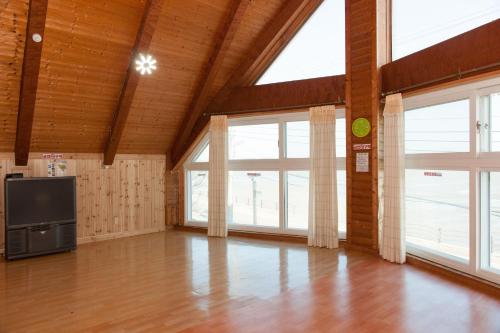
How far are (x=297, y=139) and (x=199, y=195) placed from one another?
8.21 ft

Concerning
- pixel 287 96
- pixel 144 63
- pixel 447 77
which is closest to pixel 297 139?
pixel 287 96

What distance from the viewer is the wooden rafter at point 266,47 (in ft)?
19.4

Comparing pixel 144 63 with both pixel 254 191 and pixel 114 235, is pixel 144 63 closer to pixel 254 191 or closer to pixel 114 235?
pixel 254 191

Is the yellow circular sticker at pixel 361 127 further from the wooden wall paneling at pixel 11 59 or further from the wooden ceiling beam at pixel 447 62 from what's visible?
the wooden wall paneling at pixel 11 59

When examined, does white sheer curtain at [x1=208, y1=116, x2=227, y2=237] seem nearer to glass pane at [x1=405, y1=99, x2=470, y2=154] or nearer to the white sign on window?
the white sign on window

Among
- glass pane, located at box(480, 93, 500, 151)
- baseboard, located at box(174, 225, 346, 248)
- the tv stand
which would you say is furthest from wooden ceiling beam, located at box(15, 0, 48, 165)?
glass pane, located at box(480, 93, 500, 151)

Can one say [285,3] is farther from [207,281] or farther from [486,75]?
[207,281]

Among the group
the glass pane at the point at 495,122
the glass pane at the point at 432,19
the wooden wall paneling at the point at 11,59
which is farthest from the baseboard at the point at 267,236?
the wooden wall paneling at the point at 11,59

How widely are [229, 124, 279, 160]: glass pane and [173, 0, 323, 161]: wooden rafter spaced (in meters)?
0.65

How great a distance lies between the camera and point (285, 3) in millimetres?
5875

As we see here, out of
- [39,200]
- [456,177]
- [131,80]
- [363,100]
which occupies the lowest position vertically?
[39,200]

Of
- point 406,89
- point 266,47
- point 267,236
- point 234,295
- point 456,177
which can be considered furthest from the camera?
point 267,236

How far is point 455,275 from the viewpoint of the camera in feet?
13.8

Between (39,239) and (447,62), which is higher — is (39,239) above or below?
below
